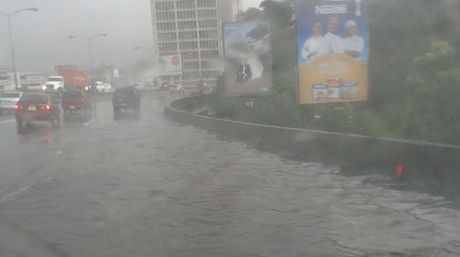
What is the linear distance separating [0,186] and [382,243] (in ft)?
24.1

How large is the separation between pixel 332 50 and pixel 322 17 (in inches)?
49.9

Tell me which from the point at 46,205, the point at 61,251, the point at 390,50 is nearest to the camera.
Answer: the point at 61,251

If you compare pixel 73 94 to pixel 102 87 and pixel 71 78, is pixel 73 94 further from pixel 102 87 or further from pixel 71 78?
pixel 102 87

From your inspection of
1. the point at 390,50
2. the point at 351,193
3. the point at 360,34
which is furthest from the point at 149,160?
the point at 390,50

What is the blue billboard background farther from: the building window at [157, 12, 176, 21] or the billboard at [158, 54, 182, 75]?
the billboard at [158, 54, 182, 75]

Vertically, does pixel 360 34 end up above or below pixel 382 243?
above

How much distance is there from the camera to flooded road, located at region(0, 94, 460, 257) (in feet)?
19.4

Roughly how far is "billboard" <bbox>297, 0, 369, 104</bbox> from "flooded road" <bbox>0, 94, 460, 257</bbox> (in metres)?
5.47

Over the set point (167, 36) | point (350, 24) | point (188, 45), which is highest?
point (167, 36)

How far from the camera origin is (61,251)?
5754 mm

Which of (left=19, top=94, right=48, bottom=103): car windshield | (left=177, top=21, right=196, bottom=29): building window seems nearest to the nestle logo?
(left=19, top=94, right=48, bottom=103): car windshield

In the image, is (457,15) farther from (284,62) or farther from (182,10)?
(182,10)

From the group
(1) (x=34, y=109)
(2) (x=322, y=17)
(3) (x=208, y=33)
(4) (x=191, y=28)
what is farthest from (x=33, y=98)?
(4) (x=191, y=28)

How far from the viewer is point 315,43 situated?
17.5m
